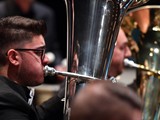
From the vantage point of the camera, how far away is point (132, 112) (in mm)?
1656

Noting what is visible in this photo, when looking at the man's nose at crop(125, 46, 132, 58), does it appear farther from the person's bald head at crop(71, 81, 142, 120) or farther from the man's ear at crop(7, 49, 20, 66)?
the person's bald head at crop(71, 81, 142, 120)

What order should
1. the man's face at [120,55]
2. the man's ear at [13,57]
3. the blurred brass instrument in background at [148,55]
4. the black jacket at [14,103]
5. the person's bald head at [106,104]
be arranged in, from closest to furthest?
1. the person's bald head at [106,104]
2. the black jacket at [14,103]
3. the man's ear at [13,57]
4. the blurred brass instrument in background at [148,55]
5. the man's face at [120,55]

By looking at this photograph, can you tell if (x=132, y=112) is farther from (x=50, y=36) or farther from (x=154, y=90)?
(x=50, y=36)

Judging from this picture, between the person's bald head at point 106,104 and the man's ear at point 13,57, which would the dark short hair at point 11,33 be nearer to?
the man's ear at point 13,57

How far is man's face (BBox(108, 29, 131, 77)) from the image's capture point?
3738mm

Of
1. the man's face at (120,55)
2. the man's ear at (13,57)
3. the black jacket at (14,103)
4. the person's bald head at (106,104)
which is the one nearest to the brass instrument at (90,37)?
the black jacket at (14,103)

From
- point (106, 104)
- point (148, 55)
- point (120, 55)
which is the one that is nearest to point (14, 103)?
point (106, 104)

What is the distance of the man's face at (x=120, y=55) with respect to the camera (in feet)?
12.3

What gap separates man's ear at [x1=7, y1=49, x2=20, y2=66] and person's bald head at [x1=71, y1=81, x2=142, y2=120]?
1.07 metres

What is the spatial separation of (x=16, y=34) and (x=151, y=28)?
97 centimetres

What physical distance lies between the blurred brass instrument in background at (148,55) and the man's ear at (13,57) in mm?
730

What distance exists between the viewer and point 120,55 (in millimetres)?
3832

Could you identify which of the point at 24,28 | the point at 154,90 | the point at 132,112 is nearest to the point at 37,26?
the point at 24,28

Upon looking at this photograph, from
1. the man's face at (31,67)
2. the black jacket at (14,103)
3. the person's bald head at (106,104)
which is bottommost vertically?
the black jacket at (14,103)
